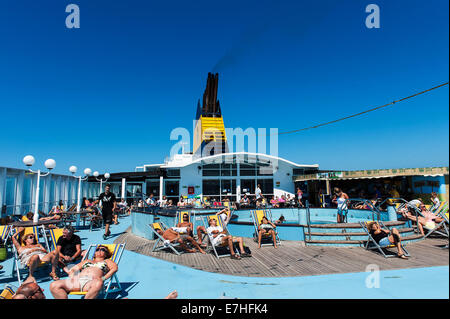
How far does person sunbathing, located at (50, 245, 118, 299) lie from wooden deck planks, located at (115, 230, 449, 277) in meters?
1.49

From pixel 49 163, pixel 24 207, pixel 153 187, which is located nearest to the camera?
pixel 49 163

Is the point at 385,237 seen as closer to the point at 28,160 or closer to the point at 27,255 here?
the point at 27,255

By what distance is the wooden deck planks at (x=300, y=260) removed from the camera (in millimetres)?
3873

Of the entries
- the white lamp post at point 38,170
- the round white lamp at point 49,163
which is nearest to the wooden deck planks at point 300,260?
the white lamp post at point 38,170

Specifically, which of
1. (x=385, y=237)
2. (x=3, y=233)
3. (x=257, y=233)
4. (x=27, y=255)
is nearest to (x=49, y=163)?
(x=3, y=233)

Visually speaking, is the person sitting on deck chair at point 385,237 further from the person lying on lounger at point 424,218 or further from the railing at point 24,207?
the railing at point 24,207

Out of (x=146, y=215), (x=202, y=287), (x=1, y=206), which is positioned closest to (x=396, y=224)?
(x=202, y=287)

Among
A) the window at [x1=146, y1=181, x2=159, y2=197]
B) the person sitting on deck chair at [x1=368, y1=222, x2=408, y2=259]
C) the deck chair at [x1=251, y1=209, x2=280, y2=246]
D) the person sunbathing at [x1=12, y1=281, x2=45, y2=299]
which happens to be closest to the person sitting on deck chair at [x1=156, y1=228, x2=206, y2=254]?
A: the deck chair at [x1=251, y1=209, x2=280, y2=246]

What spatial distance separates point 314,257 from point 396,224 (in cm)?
287

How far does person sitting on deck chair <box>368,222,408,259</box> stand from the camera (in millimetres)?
4400

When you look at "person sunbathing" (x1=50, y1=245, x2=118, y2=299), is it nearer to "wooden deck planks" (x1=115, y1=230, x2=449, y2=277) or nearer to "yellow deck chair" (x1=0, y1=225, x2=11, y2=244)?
"wooden deck planks" (x1=115, y1=230, x2=449, y2=277)

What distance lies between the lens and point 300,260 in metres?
4.50

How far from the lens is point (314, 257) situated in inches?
184

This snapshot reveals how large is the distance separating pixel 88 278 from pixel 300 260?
3.38 meters
